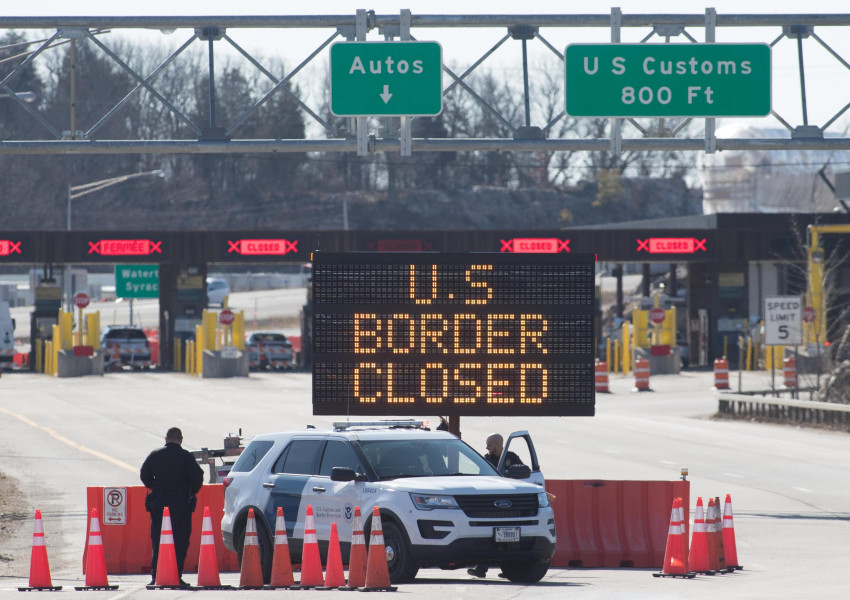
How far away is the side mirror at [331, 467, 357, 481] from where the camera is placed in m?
13.4

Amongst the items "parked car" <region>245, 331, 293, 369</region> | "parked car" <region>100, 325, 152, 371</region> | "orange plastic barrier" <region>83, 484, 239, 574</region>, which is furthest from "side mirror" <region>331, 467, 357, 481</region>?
"parked car" <region>100, 325, 152, 371</region>

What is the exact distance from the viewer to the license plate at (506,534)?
513 inches

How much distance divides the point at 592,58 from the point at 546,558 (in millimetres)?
9759

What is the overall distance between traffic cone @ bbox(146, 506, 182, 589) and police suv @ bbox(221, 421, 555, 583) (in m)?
1.14

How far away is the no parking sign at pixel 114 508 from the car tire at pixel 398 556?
3.71 metres

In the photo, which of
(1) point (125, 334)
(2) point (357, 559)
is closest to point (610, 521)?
(2) point (357, 559)

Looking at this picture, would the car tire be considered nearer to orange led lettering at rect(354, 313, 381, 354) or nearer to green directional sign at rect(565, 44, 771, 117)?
orange led lettering at rect(354, 313, 381, 354)

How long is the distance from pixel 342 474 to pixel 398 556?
93cm

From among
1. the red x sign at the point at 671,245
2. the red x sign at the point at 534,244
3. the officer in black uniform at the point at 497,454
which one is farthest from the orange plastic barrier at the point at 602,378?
the officer in black uniform at the point at 497,454

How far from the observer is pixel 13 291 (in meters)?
110

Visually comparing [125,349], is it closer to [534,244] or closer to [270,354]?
[270,354]

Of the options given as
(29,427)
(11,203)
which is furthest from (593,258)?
(11,203)

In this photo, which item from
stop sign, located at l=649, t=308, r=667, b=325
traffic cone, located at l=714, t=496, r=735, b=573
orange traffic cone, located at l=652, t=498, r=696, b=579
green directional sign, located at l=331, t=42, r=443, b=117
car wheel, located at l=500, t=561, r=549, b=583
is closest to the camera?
car wheel, located at l=500, t=561, r=549, b=583

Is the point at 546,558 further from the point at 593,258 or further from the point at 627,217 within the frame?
the point at 627,217
